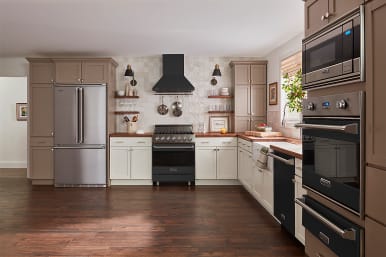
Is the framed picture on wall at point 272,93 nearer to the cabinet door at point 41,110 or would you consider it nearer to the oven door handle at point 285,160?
the oven door handle at point 285,160

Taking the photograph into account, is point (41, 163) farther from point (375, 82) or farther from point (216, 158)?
point (375, 82)

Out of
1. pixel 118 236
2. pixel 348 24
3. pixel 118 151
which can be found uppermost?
pixel 348 24

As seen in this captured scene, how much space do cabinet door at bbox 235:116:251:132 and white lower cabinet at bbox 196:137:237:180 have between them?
0.48 meters

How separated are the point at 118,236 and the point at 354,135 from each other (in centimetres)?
252

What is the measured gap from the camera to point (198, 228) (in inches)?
145

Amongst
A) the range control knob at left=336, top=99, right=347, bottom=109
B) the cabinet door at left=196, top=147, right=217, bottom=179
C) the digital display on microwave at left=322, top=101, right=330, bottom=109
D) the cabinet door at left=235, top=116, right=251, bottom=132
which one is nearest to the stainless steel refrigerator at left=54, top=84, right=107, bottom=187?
the cabinet door at left=196, top=147, right=217, bottom=179

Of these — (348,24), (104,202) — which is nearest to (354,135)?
(348,24)

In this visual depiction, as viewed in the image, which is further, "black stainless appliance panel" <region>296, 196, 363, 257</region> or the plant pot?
the plant pot

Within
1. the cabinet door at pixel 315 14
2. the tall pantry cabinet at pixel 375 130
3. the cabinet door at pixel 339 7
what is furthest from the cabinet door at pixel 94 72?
the tall pantry cabinet at pixel 375 130

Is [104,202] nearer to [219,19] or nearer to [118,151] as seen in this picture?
[118,151]

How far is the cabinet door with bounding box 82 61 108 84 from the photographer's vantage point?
6.02m

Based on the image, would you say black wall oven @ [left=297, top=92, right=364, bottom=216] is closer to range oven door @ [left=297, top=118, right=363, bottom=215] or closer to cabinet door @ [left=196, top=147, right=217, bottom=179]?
range oven door @ [left=297, top=118, right=363, bottom=215]

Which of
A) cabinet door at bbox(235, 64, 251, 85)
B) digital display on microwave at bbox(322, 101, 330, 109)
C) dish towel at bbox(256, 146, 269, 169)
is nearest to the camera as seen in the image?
digital display on microwave at bbox(322, 101, 330, 109)

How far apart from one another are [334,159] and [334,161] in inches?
0.5
